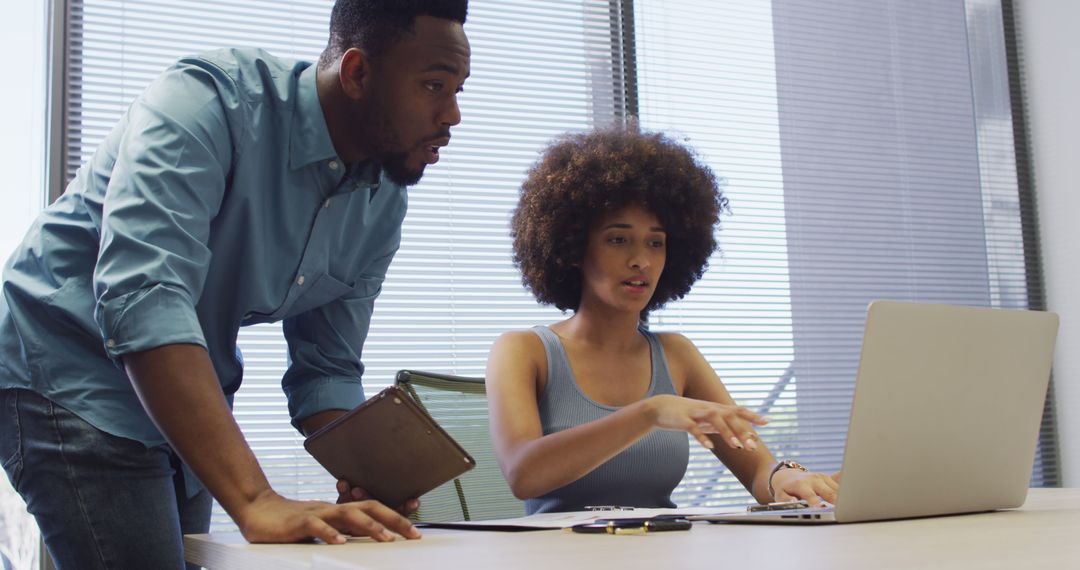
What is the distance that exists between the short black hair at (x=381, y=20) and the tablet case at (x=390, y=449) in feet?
1.66

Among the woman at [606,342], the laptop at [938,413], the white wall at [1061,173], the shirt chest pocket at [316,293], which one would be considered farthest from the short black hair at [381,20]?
the white wall at [1061,173]

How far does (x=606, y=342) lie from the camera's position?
1.94 metres

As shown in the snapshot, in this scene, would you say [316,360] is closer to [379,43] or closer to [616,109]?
[379,43]

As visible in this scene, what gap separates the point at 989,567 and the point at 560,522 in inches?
22.9

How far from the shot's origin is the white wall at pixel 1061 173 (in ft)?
12.7

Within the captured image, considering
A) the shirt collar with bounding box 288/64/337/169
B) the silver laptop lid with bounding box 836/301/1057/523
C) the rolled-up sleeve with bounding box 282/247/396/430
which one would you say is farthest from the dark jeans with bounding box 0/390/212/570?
the silver laptop lid with bounding box 836/301/1057/523

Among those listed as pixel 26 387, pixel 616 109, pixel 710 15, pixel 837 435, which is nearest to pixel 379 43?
pixel 26 387

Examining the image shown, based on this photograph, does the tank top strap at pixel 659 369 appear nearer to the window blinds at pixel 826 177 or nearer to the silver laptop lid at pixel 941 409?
the silver laptop lid at pixel 941 409

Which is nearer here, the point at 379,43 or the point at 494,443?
the point at 379,43

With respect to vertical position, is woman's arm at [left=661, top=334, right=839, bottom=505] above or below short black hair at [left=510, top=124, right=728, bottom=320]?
below

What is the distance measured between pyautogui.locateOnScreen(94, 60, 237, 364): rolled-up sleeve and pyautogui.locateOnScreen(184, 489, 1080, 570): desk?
235 mm

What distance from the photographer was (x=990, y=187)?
398 centimetres

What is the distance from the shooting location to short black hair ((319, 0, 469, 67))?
1.31 meters

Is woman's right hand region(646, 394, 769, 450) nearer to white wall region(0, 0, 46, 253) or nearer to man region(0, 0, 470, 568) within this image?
man region(0, 0, 470, 568)
